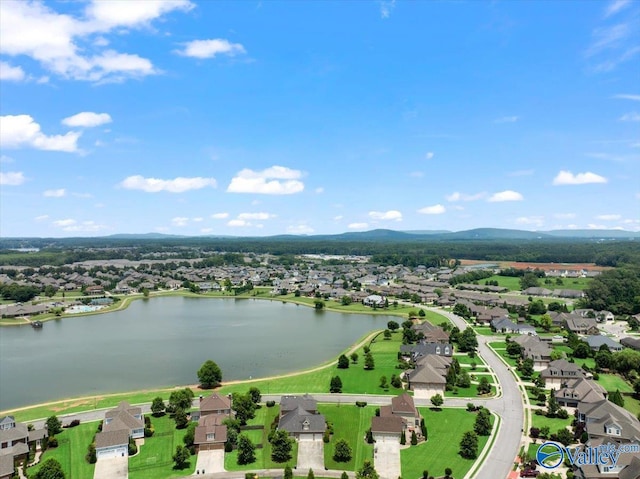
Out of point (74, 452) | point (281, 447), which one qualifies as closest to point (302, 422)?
point (281, 447)

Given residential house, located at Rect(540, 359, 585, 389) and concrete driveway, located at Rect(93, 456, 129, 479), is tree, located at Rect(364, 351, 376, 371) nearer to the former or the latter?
residential house, located at Rect(540, 359, 585, 389)

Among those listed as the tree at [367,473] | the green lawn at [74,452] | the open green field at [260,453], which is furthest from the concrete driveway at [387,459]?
the green lawn at [74,452]

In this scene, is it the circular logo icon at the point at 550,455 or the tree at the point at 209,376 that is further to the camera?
the tree at the point at 209,376

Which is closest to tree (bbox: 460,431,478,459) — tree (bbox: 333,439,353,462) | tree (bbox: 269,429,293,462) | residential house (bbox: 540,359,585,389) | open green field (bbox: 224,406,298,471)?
tree (bbox: 333,439,353,462)

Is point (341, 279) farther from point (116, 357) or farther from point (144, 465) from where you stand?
point (144, 465)

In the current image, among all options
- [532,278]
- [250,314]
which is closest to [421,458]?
[250,314]

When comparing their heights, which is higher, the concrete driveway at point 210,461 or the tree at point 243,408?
the tree at point 243,408

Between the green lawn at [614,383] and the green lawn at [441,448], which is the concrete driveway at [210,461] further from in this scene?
the green lawn at [614,383]
